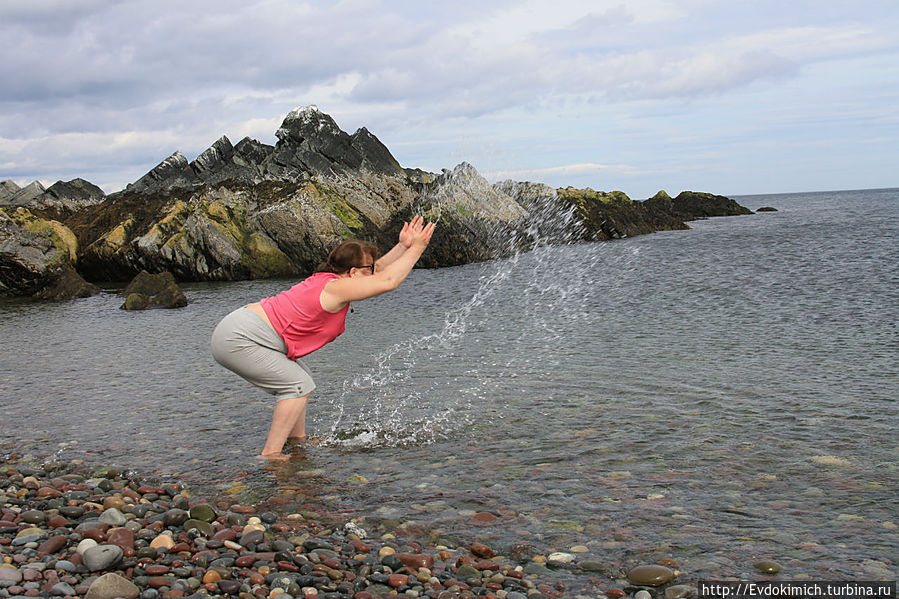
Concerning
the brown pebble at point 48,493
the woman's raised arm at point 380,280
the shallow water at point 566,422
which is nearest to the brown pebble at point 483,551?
the shallow water at point 566,422

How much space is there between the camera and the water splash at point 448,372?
29.2ft

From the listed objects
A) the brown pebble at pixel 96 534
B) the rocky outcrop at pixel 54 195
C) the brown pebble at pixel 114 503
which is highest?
the rocky outcrop at pixel 54 195

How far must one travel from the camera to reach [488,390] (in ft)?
35.0

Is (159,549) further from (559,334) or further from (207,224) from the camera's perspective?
(207,224)

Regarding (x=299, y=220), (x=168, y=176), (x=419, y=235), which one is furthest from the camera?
(x=168, y=176)

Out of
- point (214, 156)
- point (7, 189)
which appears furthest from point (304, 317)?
point (7, 189)

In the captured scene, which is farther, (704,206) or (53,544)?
(704,206)

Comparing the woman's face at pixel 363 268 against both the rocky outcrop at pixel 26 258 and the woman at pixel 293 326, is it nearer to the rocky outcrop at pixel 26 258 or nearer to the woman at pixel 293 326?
the woman at pixel 293 326

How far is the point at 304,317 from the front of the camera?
7.16 m

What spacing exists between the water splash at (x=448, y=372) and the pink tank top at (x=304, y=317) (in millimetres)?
1587

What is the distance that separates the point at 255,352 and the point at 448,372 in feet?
17.8

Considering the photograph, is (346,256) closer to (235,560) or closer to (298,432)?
(298,432)

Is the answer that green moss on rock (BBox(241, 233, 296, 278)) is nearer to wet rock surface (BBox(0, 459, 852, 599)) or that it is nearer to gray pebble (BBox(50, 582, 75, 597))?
wet rock surface (BBox(0, 459, 852, 599))

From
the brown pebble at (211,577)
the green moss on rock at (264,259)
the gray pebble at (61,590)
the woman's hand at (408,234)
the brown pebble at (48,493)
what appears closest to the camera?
the gray pebble at (61,590)
